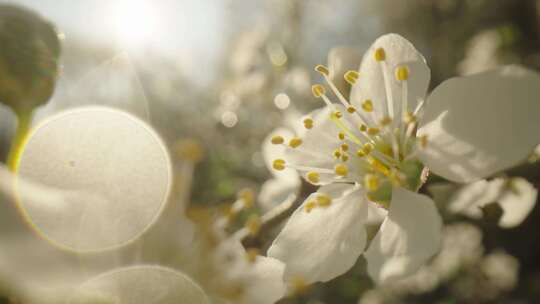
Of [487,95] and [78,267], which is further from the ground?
[78,267]

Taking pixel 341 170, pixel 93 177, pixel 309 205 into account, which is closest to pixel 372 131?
pixel 341 170

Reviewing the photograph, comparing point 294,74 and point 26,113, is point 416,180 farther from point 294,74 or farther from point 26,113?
point 294,74

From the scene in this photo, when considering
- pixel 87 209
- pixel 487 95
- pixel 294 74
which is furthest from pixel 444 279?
pixel 87 209

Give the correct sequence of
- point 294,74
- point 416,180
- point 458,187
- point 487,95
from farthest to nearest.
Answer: point 294,74 < point 458,187 < point 416,180 < point 487,95

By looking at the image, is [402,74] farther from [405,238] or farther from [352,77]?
[405,238]

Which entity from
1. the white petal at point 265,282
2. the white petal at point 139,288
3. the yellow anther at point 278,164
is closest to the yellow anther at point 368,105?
the yellow anther at point 278,164

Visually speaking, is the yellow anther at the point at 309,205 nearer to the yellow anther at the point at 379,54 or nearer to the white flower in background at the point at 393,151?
the white flower in background at the point at 393,151
